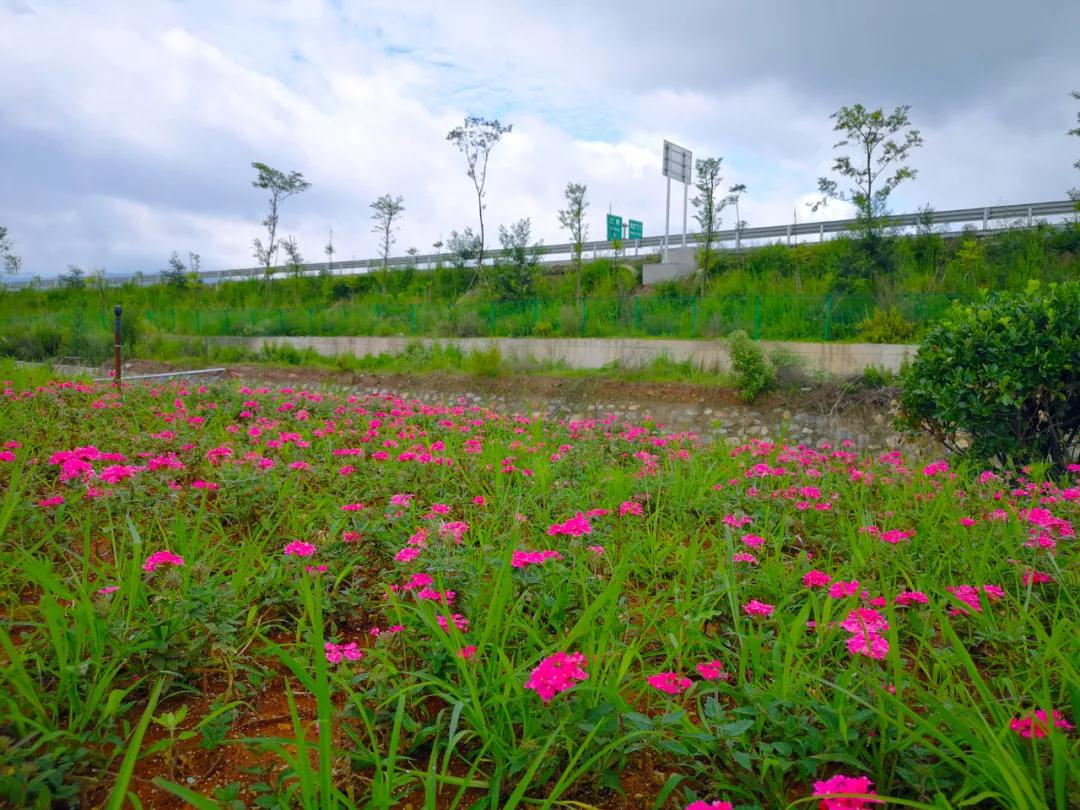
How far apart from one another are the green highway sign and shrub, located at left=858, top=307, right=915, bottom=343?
10829mm

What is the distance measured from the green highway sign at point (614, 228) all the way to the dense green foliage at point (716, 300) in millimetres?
A: 933

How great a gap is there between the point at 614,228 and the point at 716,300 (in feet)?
28.5

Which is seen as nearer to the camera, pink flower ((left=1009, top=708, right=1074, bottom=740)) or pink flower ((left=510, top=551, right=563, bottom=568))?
pink flower ((left=1009, top=708, right=1074, bottom=740))

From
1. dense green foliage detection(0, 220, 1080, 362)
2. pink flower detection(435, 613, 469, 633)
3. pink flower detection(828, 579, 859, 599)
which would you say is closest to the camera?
pink flower detection(435, 613, 469, 633)

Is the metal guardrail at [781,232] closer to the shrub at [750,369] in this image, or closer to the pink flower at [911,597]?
the shrub at [750,369]

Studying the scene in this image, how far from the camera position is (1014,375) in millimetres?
3961

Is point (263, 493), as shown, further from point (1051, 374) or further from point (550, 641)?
point (1051, 374)

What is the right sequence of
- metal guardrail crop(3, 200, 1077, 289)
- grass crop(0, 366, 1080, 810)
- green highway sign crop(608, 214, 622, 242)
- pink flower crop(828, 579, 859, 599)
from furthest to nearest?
1. green highway sign crop(608, 214, 622, 242)
2. metal guardrail crop(3, 200, 1077, 289)
3. pink flower crop(828, 579, 859, 599)
4. grass crop(0, 366, 1080, 810)

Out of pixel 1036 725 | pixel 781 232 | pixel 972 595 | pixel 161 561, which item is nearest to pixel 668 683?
pixel 1036 725

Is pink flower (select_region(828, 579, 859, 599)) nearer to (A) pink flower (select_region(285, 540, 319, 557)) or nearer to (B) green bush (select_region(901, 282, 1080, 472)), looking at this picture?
(A) pink flower (select_region(285, 540, 319, 557))

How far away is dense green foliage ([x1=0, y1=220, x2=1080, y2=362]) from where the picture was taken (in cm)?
1099

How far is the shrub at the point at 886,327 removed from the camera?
9.67 meters

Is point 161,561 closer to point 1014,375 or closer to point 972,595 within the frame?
point 972,595

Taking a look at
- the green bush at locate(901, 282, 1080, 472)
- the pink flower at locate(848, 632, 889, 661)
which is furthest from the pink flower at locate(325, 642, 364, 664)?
the green bush at locate(901, 282, 1080, 472)
